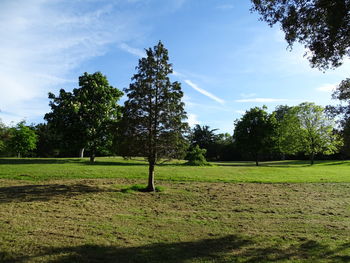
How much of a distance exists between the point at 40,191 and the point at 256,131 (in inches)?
1292

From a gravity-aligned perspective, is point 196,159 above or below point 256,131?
below

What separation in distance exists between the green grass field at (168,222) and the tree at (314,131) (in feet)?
94.3

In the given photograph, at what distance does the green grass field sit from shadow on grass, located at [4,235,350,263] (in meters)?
0.02

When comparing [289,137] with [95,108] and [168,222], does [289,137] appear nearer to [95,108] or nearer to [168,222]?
[95,108]

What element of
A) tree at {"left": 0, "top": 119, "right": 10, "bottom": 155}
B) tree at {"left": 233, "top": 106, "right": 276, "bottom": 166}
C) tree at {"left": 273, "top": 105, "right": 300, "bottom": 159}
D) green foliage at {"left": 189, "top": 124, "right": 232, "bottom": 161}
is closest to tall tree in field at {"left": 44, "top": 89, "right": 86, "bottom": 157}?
tree at {"left": 233, "top": 106, "right": 276, "bottom": 166}

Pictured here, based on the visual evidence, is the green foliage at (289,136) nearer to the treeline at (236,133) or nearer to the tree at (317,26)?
the treeline at (236,133)

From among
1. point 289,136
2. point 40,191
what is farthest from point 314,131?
point 40,191

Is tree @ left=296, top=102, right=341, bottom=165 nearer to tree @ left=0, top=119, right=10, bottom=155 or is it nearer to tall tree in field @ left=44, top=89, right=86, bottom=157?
tall tree in field @ left=44, top=89, right=86, bottom=157

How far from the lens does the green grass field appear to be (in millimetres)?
6570

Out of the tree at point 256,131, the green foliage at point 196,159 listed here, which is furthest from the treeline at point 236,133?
the green foliage at point 196,159

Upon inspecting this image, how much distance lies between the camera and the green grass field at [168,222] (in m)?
6.57

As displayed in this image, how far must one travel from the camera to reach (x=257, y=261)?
6.27 meters

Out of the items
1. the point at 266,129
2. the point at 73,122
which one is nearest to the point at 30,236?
the point at 73,122

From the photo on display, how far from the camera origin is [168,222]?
958cm
